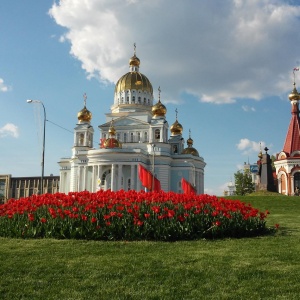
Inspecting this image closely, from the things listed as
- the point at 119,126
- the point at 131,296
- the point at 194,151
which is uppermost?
the point at 119,126

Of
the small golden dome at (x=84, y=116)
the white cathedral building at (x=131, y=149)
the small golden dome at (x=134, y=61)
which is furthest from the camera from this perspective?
the small golden dome at (x=134, y=61)

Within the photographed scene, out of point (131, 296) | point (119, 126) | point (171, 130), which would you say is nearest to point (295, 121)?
point (171, 130)

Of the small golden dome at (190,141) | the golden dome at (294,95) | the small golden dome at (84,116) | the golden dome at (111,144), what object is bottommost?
the golden dome at (111,144)

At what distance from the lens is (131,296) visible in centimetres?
585

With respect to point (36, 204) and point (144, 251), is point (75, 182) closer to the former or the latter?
point (36, 204)

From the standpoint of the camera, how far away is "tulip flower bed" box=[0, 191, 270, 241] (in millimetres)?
10320

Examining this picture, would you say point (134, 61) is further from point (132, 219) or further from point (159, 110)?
point (132, 219)

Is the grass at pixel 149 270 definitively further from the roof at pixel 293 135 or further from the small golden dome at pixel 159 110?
the small golden dome at pixel 159 110

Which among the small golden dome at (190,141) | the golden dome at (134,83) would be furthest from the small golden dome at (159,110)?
the small golden dome at (190,141)

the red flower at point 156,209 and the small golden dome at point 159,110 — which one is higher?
the small golden dome at point 159,110

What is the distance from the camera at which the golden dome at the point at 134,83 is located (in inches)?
2175

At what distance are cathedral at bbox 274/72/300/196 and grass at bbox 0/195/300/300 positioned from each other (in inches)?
1431

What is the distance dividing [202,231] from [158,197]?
217 centimetres

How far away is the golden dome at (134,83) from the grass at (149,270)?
154 feet
